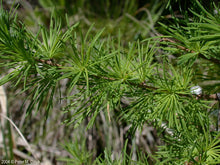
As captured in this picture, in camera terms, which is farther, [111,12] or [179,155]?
[111,12]

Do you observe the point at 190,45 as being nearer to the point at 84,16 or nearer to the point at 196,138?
the point at 196,138

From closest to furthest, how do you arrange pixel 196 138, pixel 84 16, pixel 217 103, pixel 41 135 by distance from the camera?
1. pixel 196 138
2. pixel 217 103
3. pixel 41 135
4. pixel 84 16

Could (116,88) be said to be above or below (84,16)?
below

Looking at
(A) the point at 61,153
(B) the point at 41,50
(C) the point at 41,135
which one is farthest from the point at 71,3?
(B) the point at 41,50

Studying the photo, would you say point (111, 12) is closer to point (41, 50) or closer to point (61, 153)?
point (61, 153)

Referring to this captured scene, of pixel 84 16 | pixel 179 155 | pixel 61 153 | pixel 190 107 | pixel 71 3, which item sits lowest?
pixel 61 153

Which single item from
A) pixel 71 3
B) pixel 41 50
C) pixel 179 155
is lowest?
pixel 179 155

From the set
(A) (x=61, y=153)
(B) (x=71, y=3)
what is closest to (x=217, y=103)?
(A) (x=61, y=153)

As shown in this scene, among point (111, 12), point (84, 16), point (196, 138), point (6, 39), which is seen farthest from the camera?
point (111, 12)

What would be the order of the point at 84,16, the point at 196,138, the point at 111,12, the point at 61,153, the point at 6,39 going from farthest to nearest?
the point at 111,12, the point at 84,16, the point at 61,153, the point at 196,138, the point at 6,39
